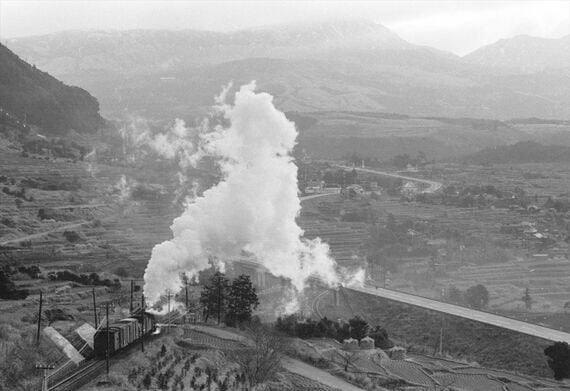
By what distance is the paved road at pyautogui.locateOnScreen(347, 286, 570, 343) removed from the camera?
66.0 metres

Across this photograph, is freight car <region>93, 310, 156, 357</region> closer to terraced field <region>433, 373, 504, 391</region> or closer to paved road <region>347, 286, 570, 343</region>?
terraced field <region>433, 373, 504, 391</region>

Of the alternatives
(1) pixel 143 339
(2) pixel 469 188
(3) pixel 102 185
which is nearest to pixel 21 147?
(3) pixel 102 185

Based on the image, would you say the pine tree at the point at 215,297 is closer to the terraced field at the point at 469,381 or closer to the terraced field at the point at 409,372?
the terraced field at the point at 409,372

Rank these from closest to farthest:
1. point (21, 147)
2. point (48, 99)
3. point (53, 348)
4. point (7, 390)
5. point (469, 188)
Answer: point (7, 390), point (53, 348), point (21, 147), point (469, 188), point (48, 99)

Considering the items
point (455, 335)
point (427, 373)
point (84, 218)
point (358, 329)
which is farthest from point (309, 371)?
point (84, 218)

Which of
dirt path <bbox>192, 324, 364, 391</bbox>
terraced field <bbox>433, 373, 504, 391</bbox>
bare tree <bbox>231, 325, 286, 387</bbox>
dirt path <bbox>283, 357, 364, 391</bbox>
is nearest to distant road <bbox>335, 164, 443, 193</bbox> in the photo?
terraced field <bbox>433, 373, 504, 391</bbox>

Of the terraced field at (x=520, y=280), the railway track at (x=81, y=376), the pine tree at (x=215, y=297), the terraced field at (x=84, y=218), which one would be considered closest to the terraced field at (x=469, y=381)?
the pine tree at (x=215, y=297)

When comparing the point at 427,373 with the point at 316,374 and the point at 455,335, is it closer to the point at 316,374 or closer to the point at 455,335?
the point at 316,374

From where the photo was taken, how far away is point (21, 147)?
144m

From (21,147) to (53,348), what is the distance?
107619mm

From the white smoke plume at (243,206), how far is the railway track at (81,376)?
1291cm

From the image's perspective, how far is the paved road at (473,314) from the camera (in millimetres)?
66000

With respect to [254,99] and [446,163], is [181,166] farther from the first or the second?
[254,99]

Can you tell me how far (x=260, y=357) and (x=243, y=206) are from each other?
15051 millimetres
